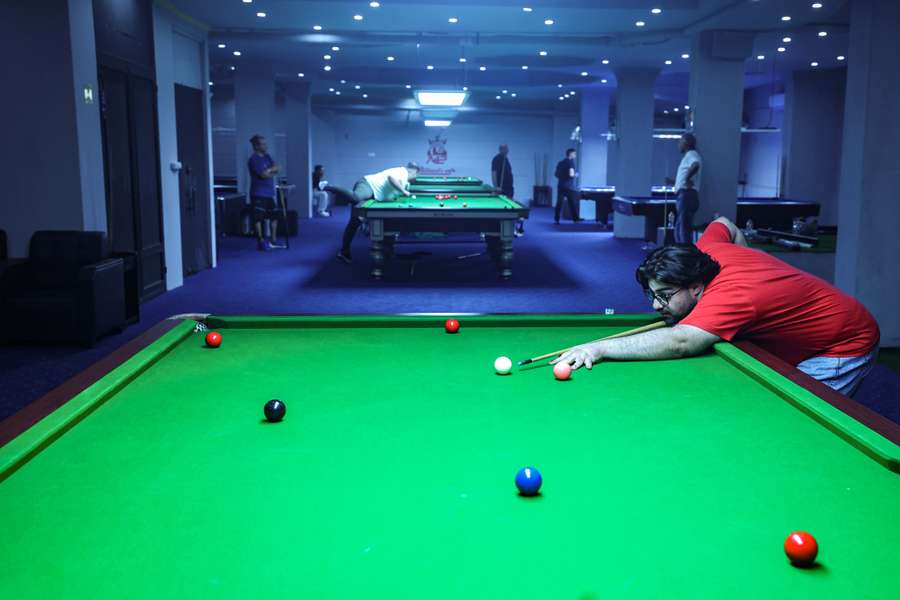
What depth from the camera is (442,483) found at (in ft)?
5.08

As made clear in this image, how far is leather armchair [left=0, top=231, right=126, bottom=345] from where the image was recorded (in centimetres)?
552

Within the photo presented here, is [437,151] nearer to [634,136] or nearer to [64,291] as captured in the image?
[634,136]

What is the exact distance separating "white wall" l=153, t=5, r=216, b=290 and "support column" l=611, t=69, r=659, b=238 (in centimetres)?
685

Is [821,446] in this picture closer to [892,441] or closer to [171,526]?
[892,441]

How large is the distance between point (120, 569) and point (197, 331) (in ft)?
6.05

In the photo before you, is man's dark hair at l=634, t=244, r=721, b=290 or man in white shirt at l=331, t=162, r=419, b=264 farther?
man in white shirt at l=331, t=162, r=419, b=264

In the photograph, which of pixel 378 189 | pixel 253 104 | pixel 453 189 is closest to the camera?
pixel 378 189

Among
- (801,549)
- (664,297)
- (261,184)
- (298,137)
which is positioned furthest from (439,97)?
(801,549)

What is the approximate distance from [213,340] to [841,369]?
2051 mm

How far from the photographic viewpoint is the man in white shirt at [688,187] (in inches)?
368

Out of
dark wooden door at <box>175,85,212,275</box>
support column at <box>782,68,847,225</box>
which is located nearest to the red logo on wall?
support column at <box>782,68,847,225</box>

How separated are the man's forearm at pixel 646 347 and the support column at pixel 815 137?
12628 mm

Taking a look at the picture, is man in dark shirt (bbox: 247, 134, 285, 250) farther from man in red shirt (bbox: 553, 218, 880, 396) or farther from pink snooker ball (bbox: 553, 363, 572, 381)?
pink snooker ball (bbox: 553, 363, 572, 381)

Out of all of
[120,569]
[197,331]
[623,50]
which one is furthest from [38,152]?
[623,50]
